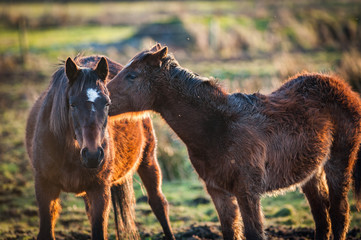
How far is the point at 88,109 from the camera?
12.0ft

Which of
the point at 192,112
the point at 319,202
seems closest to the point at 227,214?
the point at 192,112

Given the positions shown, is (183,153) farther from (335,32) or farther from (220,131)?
(335,32)

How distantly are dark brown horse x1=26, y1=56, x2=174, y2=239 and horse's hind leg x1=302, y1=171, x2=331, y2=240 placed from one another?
2457 mm

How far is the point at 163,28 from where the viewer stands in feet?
72.3

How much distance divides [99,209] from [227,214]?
4.74 ft

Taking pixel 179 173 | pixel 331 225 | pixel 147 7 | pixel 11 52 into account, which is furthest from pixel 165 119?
pixel 147 7

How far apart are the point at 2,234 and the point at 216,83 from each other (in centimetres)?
403

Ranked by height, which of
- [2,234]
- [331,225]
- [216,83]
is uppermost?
[216,83]

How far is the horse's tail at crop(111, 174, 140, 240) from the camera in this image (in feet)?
18.5

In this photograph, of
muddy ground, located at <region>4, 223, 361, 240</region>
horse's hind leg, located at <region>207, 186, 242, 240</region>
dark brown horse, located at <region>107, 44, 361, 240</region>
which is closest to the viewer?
dark brown horse, located at <region>107, 44, 361, 240</region>

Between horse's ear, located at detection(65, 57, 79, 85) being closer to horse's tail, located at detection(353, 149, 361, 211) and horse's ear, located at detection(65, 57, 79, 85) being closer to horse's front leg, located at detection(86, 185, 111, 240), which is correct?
horse's front leg, located at detection(86, 185, 111, 240)

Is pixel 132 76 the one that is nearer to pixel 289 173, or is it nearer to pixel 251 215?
pixel 251 215

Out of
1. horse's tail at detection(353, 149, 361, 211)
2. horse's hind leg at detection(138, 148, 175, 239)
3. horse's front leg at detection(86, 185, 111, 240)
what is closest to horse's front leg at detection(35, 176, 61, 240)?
horse's front leg at detection(86, 185, 111, 240)

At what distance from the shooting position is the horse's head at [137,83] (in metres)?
4.16
